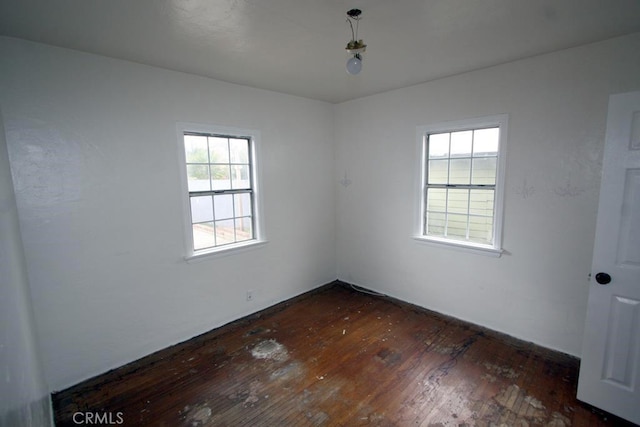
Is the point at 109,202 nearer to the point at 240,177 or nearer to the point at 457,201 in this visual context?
the point at 240,177

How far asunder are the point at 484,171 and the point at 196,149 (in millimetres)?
3008

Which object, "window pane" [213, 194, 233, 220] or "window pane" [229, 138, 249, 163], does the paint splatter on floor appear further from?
"window pane" [229, 138, 249, 163]

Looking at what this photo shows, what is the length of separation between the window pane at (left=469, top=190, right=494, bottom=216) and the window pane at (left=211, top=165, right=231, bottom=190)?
8.83ft

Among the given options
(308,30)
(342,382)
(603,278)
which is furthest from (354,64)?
(342,382)

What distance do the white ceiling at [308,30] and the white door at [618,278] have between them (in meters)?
0.70

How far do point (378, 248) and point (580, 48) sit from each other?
9.12ft

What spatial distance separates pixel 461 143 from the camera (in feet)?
10.6

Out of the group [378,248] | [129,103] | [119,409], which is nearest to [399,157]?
[378,248]

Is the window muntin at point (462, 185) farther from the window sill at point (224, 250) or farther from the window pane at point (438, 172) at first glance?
the window sill at point (224, 250)

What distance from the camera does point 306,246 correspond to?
417 centimetres

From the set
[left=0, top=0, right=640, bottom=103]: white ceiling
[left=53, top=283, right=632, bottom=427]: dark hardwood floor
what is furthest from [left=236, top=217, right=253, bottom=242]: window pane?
[left=0, top=0, right=640, bottom=103]: white ceiling

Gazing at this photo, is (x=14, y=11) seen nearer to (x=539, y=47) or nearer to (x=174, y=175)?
(x=174, y=175)

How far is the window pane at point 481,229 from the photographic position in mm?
3128

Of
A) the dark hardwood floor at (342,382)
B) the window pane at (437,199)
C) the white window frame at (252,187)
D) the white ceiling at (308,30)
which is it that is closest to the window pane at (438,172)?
the window pane at (437,199)
